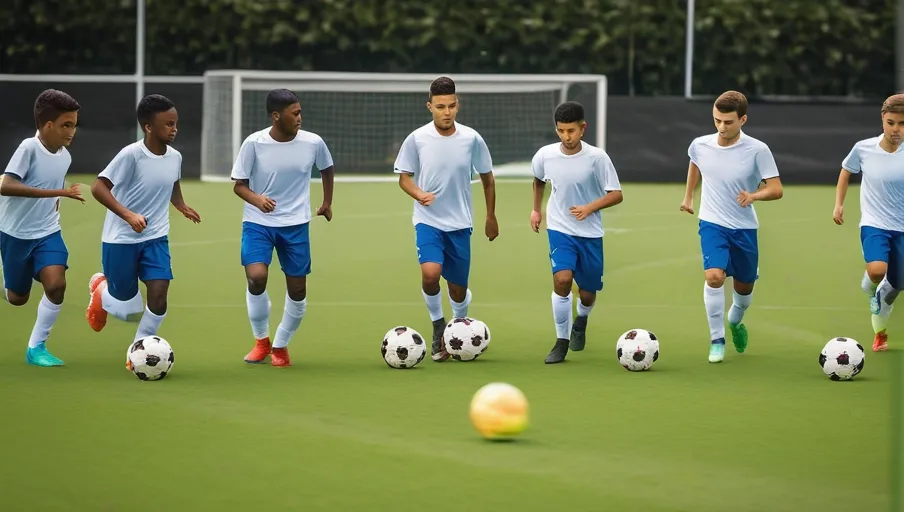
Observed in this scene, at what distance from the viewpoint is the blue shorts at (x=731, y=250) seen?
9375mm

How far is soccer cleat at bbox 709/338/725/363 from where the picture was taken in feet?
30.8

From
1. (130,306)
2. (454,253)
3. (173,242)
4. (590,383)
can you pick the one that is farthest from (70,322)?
(173,242)

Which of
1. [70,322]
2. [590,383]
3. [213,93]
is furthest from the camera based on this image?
[213,93]

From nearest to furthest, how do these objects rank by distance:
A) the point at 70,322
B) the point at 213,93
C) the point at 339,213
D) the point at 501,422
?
the point at 501,422 → the point at 70,322 → the point at 339,213 → the point at 213,93

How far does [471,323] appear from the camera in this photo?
Result: 937 centimetres

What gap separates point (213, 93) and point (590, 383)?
16.9 meters

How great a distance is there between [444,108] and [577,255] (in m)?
1.30

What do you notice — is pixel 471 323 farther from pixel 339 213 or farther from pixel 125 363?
pixel 339 213

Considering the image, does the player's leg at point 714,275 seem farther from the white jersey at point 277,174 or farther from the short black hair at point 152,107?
the short black hair at point 152,107

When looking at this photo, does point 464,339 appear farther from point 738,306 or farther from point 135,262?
point 135,262

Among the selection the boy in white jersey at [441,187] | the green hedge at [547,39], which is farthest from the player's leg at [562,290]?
the green hedge at [547,39]

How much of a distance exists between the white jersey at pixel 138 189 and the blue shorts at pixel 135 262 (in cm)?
5

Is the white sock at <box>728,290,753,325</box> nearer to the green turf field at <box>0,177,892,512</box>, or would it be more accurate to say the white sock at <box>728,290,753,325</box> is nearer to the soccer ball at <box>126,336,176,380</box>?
the green turf field at <box>0,177,892,512</box>

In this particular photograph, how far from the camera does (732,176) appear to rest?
369 inches
